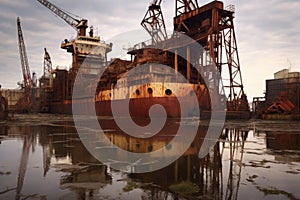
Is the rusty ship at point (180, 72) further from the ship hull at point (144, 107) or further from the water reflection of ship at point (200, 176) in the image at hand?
the water reflection of ship at point (200, 176)

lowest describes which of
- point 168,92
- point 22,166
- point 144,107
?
point 22,166

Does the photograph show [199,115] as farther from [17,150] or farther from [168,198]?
[168,198]

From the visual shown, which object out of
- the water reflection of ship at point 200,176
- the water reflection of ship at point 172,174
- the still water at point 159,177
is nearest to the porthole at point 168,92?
the water reflection of ship at point 172,174

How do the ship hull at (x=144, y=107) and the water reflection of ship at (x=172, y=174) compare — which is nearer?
the water reflection of ship at (x=172, y=174)

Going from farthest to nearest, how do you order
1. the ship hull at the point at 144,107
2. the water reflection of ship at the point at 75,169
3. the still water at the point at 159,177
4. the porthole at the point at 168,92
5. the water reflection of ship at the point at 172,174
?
1. the porthole at the point at 168,92
2. the ship hull at the point at 144,107
3. the water reflection of ship at the point at 75,169
4. the water reflection of ship at the point at 172,174
5. the still water at the point at 159,177

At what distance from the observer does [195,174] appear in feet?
17.6

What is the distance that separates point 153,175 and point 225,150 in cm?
382

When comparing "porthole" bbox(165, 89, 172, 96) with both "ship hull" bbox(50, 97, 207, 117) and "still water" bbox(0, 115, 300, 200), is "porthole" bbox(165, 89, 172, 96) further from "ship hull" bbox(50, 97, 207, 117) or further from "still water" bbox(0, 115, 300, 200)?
"still water" bbox(0, 115, 300, 200)

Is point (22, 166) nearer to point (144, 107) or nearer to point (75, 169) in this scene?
point (75, 169)

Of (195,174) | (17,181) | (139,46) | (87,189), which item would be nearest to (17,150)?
(17,181)

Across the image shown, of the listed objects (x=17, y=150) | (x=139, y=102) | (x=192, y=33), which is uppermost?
(x=192, y=33)

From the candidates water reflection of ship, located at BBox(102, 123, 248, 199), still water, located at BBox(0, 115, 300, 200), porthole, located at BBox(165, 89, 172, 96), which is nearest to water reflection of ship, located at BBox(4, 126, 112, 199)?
still water, located at BBox(0, 115, 300, 200)

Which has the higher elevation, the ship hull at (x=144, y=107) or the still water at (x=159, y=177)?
the ship hull at (x=144, y=107)

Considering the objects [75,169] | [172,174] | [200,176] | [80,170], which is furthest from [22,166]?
[200,176]
